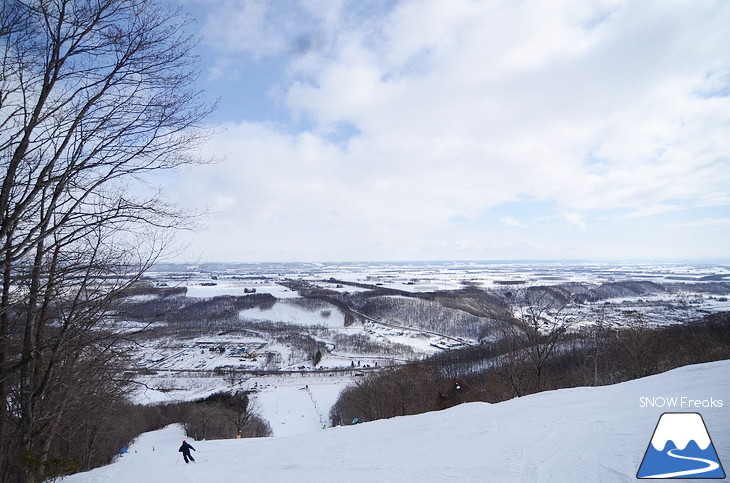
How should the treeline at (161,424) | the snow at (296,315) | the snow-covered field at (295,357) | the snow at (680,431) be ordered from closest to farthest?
the snow at (680,431)
the treeline at (161,424)
the snow-covered field at (295,357)
the snow at (296,315)

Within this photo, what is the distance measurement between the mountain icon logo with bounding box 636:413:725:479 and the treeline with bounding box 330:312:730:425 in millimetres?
10389

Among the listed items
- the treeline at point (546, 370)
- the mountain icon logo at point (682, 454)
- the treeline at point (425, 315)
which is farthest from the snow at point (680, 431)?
the treeline at point (425, 315)

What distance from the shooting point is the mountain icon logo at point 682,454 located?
9.50 feet

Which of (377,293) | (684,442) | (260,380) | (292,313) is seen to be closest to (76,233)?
(684,442)

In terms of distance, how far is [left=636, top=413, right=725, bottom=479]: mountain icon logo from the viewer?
9.50 ft

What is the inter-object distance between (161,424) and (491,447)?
3186 cm

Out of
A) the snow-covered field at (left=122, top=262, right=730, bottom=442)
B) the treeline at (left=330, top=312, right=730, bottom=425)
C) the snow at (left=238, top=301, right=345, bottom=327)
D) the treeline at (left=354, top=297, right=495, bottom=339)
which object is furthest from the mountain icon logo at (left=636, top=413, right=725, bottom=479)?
the snow at (left=238, top=301, right=345, bottom=327)

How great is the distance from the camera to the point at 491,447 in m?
4.63

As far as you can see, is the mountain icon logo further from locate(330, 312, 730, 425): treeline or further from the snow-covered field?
the snow-covered field

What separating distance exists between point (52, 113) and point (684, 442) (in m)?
7.13

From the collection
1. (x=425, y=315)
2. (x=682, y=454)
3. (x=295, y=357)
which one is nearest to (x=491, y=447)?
(x=682, y=454)

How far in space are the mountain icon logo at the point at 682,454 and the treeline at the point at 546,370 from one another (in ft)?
34.1

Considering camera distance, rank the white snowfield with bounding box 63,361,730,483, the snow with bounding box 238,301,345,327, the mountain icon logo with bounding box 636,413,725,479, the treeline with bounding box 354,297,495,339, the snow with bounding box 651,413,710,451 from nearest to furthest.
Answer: the mountain icon logo with bounding box 636,413,725,479, the snow with bounding box 651,413,710,451, the white snowfield with bounding box 63,361,730,483, the treeline with bounding box 354,297,495,339, the snow with bounding box 238,301,345,327

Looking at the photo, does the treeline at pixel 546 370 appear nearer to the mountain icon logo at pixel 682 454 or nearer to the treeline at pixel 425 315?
the mountain icon logo at pixel 682 454
